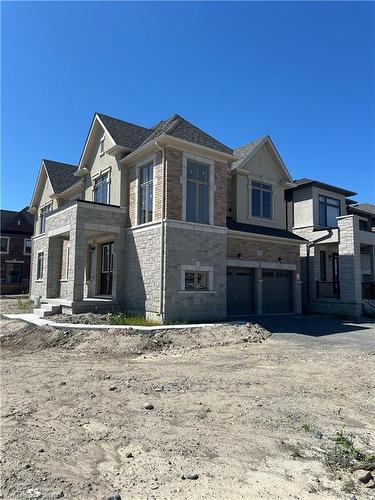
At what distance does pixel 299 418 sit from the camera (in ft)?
18.1

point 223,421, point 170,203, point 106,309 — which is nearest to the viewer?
point 223,421

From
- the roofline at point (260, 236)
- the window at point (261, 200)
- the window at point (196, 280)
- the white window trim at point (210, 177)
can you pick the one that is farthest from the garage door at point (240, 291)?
the window at point (261, 200)

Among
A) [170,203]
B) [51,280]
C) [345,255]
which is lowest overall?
[51,280]

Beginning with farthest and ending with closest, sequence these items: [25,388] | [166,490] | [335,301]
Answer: [335,301] < [25,388] < [166,490]

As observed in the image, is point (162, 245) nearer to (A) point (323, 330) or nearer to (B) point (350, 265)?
(A) point (323, 330)

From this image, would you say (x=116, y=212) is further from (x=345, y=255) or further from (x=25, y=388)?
(x=345, y=255)

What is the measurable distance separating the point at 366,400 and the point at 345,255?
51.7ft

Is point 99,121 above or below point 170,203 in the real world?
above

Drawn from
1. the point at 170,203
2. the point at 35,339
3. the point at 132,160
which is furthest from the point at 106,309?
the point at 132,160

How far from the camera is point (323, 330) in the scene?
14.9m

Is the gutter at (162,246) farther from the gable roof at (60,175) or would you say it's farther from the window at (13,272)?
the window at (13,272)

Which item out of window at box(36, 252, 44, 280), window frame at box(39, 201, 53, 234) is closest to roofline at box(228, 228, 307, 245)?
window at box(36, 252, 44, 280)

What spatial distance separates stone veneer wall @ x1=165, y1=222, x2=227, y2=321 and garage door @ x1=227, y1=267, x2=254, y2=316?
1.49m

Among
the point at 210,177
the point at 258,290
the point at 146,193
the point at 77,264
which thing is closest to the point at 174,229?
the point at 146,193
